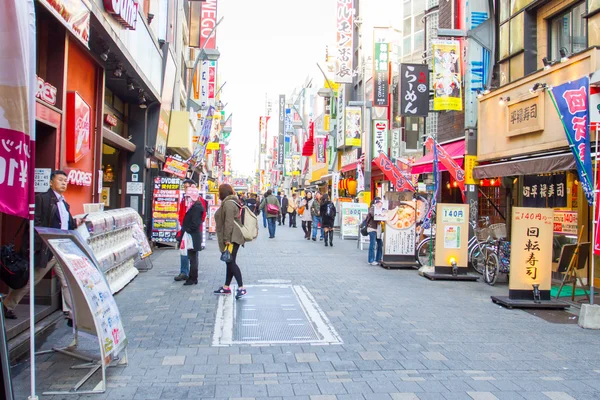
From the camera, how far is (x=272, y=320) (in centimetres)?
748

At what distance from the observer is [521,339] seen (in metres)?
6.76

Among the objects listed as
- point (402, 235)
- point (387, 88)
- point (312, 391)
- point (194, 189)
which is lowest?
point (312, 391)

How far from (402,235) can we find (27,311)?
9155mm

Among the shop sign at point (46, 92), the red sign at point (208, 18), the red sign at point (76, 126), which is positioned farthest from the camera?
the red sign at point (208, 18)

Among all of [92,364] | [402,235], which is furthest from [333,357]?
[402,235]

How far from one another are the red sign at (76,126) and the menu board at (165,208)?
21.2 ft

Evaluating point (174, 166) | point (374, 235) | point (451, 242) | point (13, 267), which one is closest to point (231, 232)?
point (13, 267)

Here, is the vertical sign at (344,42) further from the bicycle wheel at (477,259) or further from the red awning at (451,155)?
the bicycle wheel at (477,259)

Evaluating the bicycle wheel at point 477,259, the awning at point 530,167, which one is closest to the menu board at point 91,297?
the awning at point 530,167

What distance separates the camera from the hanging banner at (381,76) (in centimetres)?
2380

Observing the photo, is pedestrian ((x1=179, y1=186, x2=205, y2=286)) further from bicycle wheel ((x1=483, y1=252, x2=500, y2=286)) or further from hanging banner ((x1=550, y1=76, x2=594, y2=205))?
hanging banner ((x1=550, y1=76, x2=594, y2=205))

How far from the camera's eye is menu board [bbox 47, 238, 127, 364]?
15.6 feet

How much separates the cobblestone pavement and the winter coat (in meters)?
1.02

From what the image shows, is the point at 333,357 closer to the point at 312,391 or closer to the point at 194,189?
the point at 312,391
